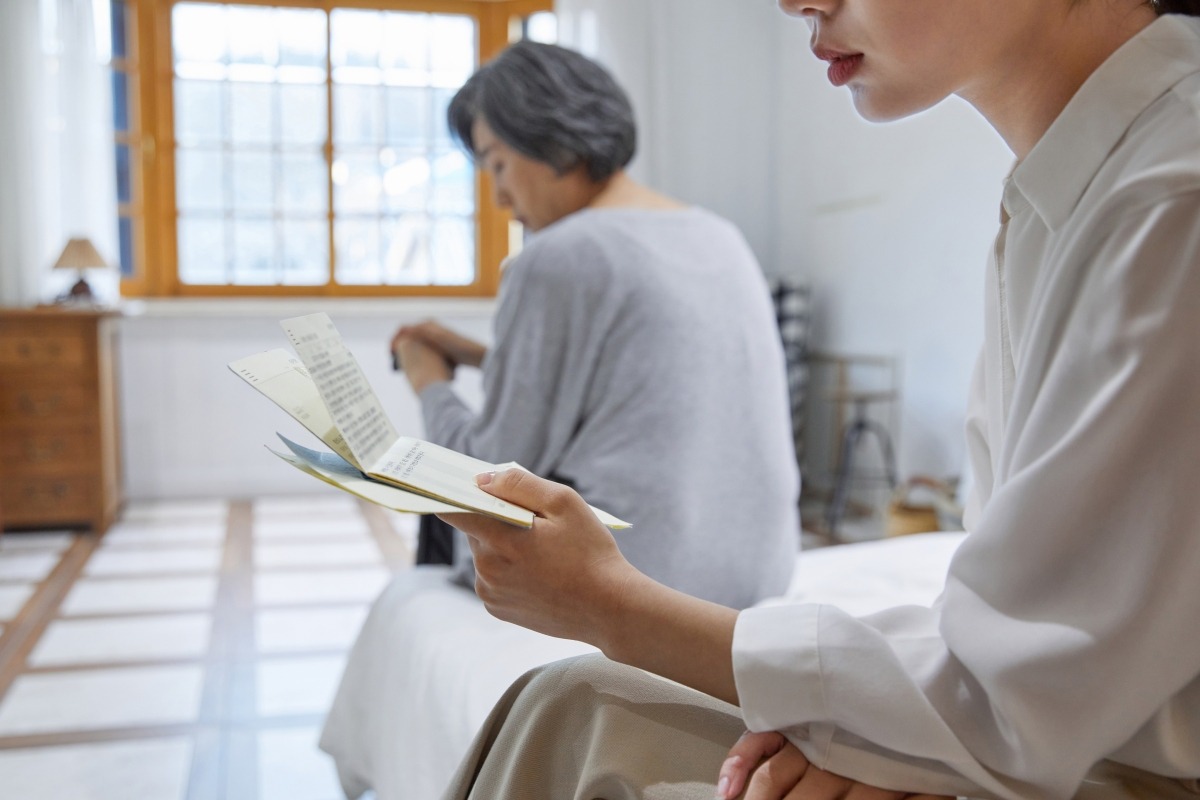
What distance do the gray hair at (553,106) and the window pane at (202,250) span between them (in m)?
4.36

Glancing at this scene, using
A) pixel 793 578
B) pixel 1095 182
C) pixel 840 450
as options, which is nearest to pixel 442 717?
pixel 793 578

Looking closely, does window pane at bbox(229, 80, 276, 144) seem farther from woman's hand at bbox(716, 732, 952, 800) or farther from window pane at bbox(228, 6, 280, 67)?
woman's hand at bbox(716, 732, 952, 800)

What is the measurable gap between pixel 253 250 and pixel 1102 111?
5553mm

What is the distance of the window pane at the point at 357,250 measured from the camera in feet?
19.1

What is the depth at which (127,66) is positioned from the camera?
5.43 m

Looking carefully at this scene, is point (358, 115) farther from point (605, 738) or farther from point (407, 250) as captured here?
point (605, 738)

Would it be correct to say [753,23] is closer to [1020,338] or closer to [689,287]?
[689,287]

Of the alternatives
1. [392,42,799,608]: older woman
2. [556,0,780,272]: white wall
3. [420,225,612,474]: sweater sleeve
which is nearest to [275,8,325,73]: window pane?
[556,0,780,272]: white wall

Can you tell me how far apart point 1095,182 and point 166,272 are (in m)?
5.60

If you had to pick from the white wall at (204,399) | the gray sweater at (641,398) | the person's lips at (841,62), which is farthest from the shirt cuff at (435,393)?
the white wall at (204,399)

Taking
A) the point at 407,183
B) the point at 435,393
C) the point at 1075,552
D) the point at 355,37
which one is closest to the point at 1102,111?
the point at 1075,552

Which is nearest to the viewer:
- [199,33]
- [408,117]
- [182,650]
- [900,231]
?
[182,650]

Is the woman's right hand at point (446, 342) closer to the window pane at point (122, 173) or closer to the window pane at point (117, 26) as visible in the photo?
the window pane at point (122, 173)

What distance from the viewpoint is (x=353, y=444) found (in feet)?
2.52
